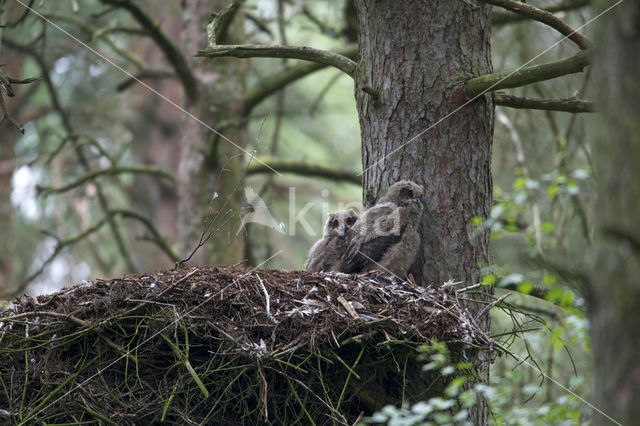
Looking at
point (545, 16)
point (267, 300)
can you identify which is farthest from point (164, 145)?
point (545, 16)

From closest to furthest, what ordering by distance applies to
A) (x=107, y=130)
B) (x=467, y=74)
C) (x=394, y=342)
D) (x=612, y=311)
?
(x=612, y=311)
(x=394, y=342)
(x=467, y=74)
(x=107, y=130)

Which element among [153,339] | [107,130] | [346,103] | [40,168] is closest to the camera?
[153,339]

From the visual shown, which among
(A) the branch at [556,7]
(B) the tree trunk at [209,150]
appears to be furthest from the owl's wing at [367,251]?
(B) the tree trunk at [209,150]

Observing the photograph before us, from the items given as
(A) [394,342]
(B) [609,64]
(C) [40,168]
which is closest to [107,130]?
(C) [40,168]

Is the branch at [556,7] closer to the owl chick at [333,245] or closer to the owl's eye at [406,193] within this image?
the owl chick at [333,245]

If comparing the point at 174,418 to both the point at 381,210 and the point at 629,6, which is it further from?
the point at 629,6

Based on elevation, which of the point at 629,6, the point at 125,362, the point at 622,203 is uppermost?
the point at 629,6

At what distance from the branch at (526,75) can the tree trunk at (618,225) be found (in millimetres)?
2031

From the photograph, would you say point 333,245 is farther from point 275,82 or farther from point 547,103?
point 275,82

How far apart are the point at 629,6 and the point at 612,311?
0.85 meters

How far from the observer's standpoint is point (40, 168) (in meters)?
12.1

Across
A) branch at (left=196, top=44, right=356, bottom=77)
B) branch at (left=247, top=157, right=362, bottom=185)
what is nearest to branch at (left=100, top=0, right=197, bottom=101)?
branch at (left=247, top=157, right=362, bottom=185)

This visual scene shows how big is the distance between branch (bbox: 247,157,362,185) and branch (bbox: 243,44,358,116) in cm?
74

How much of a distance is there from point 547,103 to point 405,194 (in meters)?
1.09
